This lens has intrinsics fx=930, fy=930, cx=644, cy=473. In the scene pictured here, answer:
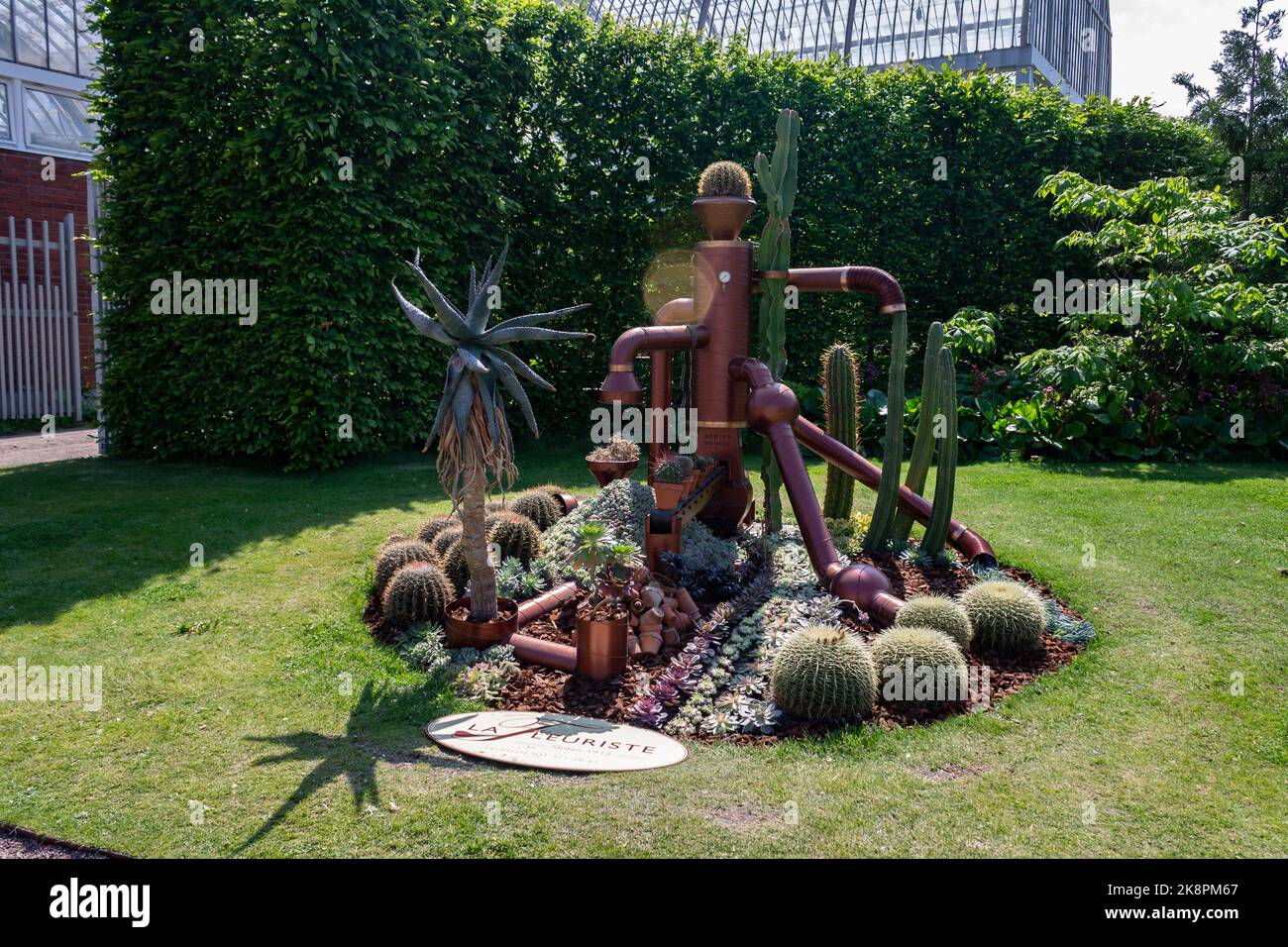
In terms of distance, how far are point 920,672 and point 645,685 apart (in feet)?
4.76

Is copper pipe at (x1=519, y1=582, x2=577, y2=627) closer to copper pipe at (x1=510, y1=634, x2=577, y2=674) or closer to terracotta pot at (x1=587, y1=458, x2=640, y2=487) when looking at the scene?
copper pipe at (x1=510, y1=634, x2=577, y2=674)

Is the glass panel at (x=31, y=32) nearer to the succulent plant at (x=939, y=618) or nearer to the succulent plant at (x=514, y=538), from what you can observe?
the succulent plant at (x=514, y=538)

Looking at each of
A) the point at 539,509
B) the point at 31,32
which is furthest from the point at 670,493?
the point at 31,32

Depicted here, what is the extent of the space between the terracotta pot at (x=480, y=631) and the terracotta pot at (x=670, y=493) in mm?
1537

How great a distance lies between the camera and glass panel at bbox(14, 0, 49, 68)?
1805cm

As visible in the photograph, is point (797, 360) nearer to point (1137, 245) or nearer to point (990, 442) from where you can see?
point (990, 442)

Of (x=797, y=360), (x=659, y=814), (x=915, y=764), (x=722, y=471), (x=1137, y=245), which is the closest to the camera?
(x=659, y=814)

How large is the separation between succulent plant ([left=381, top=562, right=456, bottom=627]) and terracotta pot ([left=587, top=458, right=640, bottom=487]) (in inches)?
65.5

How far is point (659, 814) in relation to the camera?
3609mm

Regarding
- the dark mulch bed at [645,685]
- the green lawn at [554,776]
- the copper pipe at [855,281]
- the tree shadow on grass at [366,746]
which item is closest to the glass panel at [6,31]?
the green lawn at [554,776]

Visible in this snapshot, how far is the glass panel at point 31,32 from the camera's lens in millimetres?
18047

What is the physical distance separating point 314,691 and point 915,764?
3.09 meters

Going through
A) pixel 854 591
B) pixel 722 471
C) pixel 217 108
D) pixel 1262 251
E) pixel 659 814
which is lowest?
pixel 659 814

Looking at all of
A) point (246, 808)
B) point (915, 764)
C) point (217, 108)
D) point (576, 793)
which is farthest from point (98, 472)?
point (915, 764)
